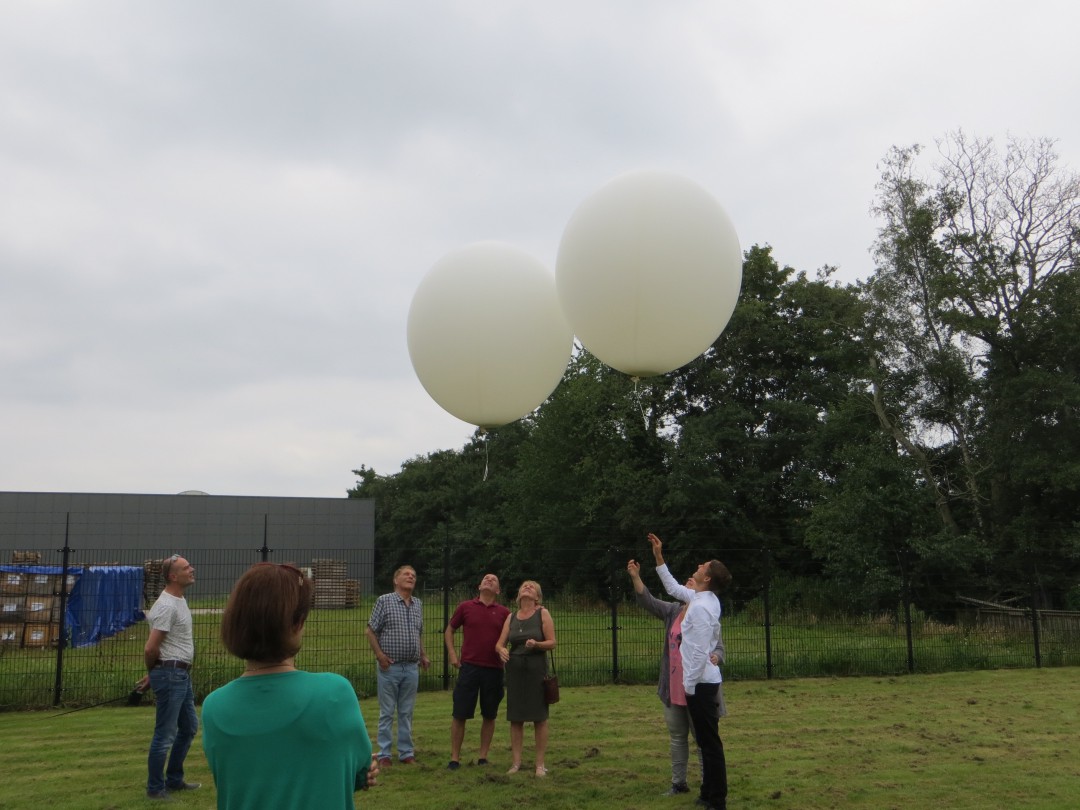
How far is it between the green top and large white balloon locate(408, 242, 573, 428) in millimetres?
3368

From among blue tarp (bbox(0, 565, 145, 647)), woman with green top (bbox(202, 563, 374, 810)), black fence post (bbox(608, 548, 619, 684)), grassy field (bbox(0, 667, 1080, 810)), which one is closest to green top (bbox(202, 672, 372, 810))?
A: woman with green top (bbox(202, 563, 374, 810))

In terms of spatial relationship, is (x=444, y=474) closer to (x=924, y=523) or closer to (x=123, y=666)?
(x=924, y=523)

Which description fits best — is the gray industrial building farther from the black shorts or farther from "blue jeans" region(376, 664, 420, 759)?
the black shorts

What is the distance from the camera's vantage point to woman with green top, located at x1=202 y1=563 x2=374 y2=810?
1947 millimetres

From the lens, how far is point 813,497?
29.1 metres

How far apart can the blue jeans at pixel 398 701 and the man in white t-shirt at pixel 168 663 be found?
148 centimetres

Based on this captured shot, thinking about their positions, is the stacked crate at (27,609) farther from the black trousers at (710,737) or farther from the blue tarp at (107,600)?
the black trousers at (710,737)

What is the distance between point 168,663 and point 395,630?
177 centimetres

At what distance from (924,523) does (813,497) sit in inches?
232

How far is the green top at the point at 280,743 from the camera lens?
195 cm

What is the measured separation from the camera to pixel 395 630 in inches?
281

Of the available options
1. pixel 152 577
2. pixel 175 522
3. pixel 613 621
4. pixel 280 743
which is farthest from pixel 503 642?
pixel 175 522

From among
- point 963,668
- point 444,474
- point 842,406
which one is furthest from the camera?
point 444,474

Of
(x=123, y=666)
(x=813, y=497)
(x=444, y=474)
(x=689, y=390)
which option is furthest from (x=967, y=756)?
(x=444, y=474)
